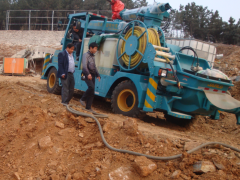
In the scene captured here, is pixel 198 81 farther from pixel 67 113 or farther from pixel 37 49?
pixel 37 49

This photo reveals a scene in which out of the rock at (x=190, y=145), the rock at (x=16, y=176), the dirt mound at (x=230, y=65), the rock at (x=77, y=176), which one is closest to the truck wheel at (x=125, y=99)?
the rock at (x=190, y=145)

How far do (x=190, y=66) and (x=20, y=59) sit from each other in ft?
38.1

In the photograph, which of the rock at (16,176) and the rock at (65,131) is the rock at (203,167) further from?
the rock at (16,176)

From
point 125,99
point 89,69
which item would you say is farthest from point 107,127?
point 125,99

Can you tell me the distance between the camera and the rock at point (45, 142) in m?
4.34

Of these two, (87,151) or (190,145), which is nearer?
(190,145)

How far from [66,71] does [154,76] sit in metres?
2.14

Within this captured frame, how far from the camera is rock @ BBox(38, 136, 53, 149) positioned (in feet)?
14.2

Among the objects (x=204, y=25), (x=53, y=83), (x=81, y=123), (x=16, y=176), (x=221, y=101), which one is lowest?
(x=16, y=176)

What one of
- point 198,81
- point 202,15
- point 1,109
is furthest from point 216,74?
point 202,15

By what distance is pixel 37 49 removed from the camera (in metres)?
16.4

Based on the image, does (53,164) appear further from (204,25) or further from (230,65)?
(204,25)

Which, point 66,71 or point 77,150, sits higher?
point 66,71

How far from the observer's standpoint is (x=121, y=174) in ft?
11.3
